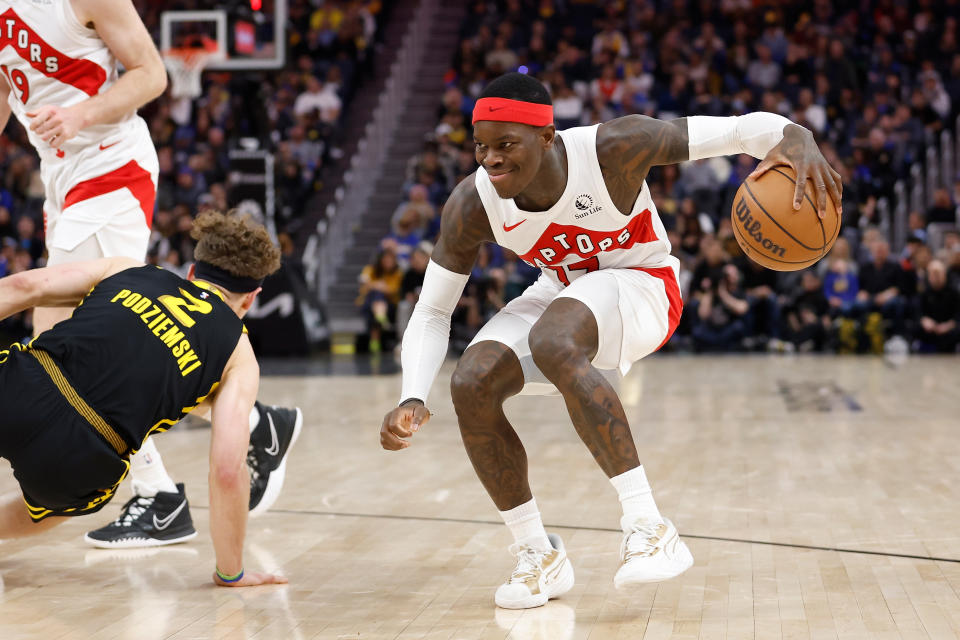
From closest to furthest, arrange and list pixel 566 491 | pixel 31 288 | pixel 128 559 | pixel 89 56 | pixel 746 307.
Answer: pixel 31 288, pixel 128 559, pixel 89 56, pixel 566 491, pixel 746 307

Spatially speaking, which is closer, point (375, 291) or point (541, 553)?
point (541, 553)

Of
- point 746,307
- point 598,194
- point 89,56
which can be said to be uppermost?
point 89,56

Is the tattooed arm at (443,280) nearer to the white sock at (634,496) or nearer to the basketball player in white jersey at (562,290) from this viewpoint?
the basketball player in white jersey at (562,290)

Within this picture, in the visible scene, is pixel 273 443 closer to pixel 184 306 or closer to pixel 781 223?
pixel 184 306

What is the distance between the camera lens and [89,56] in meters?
4.57

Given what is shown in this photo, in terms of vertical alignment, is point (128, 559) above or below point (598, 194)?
below

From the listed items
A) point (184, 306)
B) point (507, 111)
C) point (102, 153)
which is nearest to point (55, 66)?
point (102, 153)

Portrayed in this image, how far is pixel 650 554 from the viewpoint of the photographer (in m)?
3.32

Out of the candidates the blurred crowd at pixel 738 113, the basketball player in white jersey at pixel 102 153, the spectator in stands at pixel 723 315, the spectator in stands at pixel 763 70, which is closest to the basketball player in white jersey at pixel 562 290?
the basketball player in white jersey at pixel 102 153

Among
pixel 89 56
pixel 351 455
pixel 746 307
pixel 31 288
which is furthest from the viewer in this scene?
pixel 746 307

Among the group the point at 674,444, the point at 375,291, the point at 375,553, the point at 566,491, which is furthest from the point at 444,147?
the point at 375,553

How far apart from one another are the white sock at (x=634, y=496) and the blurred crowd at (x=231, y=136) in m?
10.4

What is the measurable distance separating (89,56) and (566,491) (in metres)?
2.82

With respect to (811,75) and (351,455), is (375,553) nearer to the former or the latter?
(351,455)
